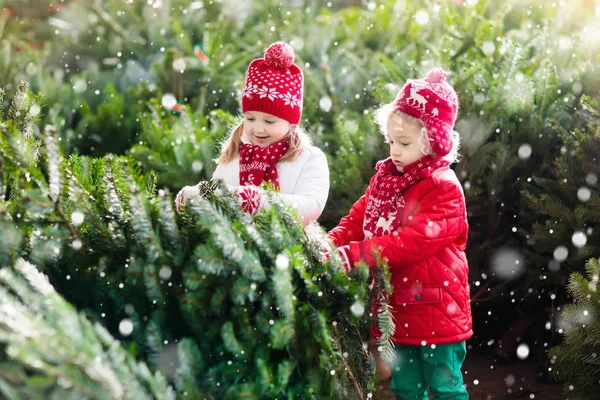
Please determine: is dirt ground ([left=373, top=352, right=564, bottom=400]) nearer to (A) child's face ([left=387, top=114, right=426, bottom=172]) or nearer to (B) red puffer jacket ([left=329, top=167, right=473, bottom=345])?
(B) red puffer jacket ([left=329, top=167, right=473, bottom=345])

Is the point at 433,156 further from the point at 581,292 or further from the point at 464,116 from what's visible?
the point at 464,116

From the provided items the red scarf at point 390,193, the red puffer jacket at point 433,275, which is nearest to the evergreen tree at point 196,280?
the red puffer jacket at point 433,275

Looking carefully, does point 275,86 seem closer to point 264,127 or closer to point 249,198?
point 264,127

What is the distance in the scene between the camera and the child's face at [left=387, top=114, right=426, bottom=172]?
2908 mm

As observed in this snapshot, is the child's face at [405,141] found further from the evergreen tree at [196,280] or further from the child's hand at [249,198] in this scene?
the evergreen tree at [196,280]

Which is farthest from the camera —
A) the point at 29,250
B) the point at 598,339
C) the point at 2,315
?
the point at 598,339

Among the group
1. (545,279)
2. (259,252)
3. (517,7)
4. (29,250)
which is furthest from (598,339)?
(517,7)

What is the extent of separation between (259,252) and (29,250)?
2.30 feet

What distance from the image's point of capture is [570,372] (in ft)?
10.7

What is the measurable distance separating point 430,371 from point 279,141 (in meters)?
1.18

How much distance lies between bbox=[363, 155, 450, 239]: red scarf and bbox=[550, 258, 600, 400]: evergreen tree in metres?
0.85

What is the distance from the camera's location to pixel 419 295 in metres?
2.88

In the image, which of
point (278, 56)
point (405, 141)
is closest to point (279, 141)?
point (278, 56)

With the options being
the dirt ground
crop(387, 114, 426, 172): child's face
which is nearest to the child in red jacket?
crop(387, 114, 426, 172): child's face
